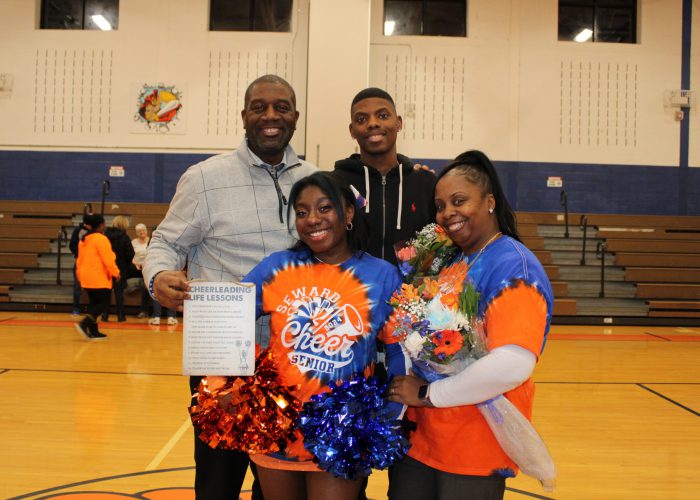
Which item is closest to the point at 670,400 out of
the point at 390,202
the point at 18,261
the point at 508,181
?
the point at 390,202

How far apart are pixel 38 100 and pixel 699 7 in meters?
12.4

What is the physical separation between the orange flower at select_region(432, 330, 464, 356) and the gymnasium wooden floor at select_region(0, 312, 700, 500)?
71.9 inches

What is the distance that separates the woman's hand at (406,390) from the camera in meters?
1.55

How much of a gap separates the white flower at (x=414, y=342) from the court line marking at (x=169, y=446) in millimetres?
2199

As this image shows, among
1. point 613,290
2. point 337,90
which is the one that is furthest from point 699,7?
point 337,90

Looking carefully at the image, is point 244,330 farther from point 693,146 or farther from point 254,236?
point 693,146

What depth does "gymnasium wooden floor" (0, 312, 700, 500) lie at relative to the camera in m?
3.05

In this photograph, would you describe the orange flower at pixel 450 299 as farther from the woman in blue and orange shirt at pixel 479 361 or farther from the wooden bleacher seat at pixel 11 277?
the wooden bleacher seat at pixel 11 277

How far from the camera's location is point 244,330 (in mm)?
1648

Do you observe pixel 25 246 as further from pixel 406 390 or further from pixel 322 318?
pixel 406 390

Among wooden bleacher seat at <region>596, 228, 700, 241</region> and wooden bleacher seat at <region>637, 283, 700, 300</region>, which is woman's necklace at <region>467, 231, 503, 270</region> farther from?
wooden bleacher seat at <region>596, 228, 700, 241</region>

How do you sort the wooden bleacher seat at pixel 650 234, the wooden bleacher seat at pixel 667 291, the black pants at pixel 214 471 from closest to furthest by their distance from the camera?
the black pants at pixel 214 471, the wooden bleacher seat at pixel 667 291, the wooden bleacher seat at pixel 650 234

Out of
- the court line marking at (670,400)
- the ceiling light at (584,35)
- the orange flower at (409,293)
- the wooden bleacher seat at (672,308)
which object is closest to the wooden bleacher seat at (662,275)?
the wooden bleacher seat at (672,308)

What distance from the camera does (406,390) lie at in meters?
1.56
